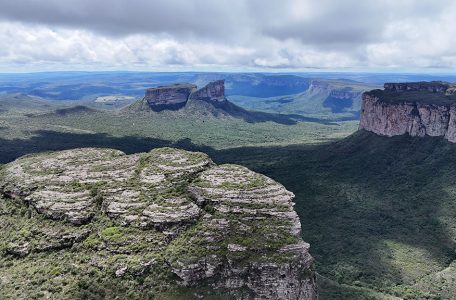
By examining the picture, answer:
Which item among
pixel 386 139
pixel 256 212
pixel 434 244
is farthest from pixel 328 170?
pixel 256 212

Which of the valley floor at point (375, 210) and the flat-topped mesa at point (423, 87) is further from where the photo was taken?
the flat-topped mesa at point (423, 87)

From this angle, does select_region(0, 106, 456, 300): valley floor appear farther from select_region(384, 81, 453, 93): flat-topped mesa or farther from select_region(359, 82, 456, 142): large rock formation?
select_region(384, 81, 453, 93): flat-topped mesa

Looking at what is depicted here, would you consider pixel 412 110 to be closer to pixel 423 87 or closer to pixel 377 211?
pixel 423 87

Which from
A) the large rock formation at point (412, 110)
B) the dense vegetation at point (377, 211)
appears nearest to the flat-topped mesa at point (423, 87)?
the large rock formation at point (412, 110)

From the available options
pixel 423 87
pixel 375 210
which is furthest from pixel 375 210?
pixel 423 87

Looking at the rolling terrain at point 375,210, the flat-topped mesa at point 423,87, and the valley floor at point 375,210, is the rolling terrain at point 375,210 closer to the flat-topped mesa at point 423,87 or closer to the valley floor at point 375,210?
the valley floor at point 375,210

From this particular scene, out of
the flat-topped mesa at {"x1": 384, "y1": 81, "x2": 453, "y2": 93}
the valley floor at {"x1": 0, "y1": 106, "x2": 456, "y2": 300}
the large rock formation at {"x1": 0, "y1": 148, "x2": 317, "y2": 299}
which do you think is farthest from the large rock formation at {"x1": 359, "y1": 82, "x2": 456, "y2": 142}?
the large rock formation at {"x1": 0, "y1": 148, "x2": 317, "y2": 299}

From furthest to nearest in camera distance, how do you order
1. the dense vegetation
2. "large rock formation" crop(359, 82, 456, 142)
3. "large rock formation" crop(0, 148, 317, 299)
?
"large rock formation" crop(359, 82, 456, 142) < the dense vegetation < "large rock formation" crop(0, 148, 317, 299)

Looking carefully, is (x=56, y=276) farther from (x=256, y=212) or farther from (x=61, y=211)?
(x=256, y=212)
